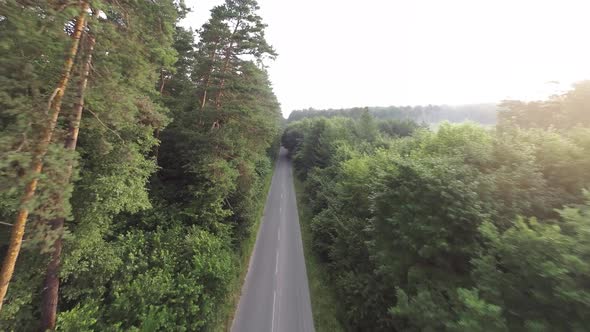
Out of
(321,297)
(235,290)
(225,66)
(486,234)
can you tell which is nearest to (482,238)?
(486,234)

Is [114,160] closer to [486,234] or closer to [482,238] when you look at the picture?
[486,234]

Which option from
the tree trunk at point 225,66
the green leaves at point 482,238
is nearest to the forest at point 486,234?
the green leaves at point 482,238

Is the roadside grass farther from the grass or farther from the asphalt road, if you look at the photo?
the grass

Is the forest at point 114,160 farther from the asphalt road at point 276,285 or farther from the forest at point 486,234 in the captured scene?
the forest at point 486,234

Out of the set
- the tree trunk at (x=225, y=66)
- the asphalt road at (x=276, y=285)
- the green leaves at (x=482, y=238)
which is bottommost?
the asphalt road at (x=276, y=285)

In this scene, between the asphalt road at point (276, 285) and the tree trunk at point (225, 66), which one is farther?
the tree trunk at point (225, 66)

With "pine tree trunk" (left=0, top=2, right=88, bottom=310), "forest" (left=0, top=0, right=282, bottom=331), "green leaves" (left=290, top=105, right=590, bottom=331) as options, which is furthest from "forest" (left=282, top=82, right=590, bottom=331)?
"pine tree trunk" (left=0, top=2, right=88, bottom=310)
